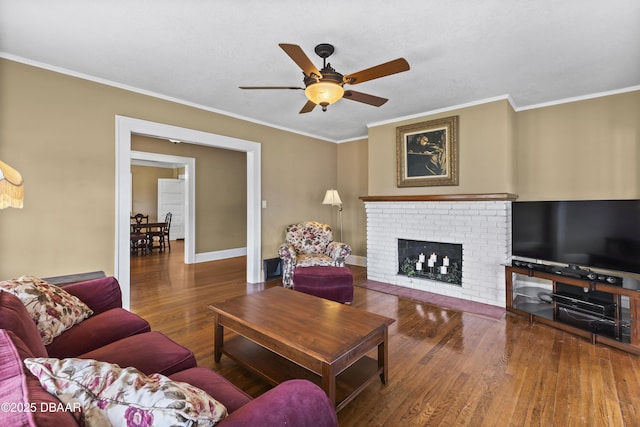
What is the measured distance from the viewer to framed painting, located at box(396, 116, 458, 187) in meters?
3.85

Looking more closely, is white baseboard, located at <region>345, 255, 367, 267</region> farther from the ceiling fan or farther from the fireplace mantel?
the ceiling fan

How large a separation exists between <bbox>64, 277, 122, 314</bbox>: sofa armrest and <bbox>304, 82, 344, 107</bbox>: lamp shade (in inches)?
83.4

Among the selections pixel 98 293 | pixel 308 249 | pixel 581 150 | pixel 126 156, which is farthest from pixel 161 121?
pixel 581 150

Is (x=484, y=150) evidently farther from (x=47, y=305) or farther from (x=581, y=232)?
(x=47, y=305)

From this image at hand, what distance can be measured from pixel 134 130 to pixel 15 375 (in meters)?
3.14

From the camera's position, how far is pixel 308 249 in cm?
442

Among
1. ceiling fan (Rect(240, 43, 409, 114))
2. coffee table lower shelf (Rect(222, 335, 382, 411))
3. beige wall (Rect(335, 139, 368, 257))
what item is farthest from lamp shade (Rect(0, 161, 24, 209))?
beige wall (Rect(335, 139, 368, 257))

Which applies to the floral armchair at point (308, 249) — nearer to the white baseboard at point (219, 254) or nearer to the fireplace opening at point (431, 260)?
→ the fireplace opening at point (431, 260)

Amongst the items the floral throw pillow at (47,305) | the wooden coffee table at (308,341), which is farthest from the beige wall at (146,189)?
the wooden coffee table at (308,341)

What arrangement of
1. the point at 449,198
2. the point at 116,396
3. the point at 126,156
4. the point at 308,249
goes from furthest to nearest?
the point at 308,249
the point at 449,198
the point at 126,156
the point at 116,396

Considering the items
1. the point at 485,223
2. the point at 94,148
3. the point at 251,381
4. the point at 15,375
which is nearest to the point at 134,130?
the point at 94,148

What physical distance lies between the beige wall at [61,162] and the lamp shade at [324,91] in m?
2.21

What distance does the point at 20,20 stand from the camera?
6.79 feet

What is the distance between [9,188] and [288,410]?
5.49ft
